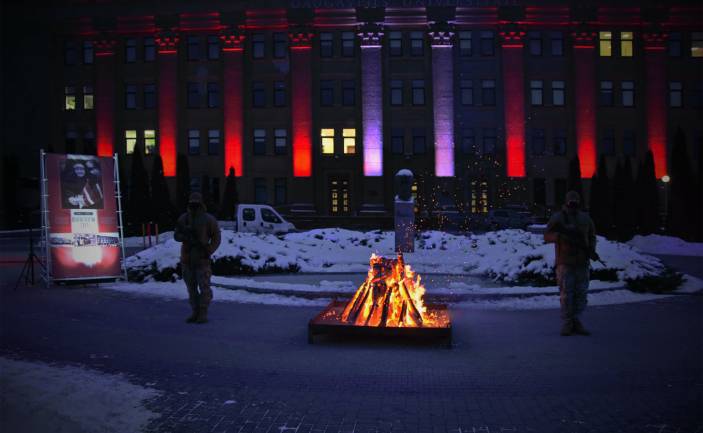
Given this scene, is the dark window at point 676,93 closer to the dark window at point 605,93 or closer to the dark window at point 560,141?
the dark window at point 605,93

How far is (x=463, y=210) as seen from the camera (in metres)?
42.8

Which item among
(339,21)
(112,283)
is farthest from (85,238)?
(339,21)

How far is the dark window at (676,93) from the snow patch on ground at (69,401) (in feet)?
162

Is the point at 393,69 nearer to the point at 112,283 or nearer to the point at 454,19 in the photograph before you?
the point at 454,19

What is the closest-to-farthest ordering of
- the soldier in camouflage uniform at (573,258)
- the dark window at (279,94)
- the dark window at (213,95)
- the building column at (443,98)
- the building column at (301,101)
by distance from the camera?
the soldier in camouflage uniform at (573,258), the building column at (443,98), the building column at (301,101), the dark window at (279,94), the dark window at (213,95)

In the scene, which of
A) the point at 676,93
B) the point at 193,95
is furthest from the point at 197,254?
the point at 676,93

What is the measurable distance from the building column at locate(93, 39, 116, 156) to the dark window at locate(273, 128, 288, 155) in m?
13.5

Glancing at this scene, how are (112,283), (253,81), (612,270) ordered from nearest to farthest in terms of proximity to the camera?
1. (612,270)
2. (112,283)
3. (253,81)

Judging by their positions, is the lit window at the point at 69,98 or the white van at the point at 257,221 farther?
the lit window at the point at 69,98

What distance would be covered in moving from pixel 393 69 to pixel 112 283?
34.5 metres

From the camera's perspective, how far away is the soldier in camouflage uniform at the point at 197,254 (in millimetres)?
9305

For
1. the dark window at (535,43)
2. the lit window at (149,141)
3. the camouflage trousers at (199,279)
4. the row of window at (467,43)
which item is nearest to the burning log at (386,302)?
the camouflage trousers at (199,279)

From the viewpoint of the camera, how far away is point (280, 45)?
150 ft

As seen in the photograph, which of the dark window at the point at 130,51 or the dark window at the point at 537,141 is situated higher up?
the dark window at the point at 130,51
